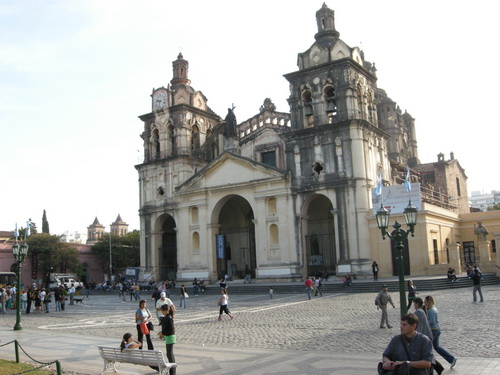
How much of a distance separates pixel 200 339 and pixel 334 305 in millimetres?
10817

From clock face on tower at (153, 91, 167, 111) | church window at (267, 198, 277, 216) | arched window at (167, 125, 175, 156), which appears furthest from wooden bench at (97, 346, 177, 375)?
clock face on tower at (153, 91, 167, 111)

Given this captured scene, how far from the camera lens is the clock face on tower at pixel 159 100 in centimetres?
5139

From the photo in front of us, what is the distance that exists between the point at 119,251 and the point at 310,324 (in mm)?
54248

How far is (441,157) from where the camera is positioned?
63.4m

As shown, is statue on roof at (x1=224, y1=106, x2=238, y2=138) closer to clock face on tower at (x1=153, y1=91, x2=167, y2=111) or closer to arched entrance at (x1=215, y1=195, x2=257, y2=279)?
arched entrance at (x1=215, y1=195, x2=257, y2=279)

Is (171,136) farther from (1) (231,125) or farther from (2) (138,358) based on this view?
(2) (138,358)

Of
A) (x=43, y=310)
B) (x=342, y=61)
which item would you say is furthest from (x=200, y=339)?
(x=342, y=61)

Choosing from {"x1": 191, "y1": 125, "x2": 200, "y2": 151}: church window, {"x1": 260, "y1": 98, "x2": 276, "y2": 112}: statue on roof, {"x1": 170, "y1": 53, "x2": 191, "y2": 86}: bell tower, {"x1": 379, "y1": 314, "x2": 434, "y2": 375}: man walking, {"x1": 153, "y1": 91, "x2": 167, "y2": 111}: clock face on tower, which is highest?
{"x1": 170, "y1": 53, "x2": 191, "y2": 86}: bell tower

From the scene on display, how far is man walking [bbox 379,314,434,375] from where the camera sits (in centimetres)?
623

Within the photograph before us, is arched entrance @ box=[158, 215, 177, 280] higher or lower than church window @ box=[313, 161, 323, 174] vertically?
lower

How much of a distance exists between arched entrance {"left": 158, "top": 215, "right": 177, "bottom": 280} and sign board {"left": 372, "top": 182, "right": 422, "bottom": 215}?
63.6 ft

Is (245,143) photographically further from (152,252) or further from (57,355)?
(57,355)

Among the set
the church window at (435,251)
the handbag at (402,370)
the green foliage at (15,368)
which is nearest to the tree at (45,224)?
the church window at (435,251)

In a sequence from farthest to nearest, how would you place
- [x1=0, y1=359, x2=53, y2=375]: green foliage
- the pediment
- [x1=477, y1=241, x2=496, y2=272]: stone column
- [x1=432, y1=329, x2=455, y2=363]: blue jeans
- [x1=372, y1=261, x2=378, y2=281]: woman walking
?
the pediment < [x1=477, y1=241, x2=496, y2=272]: stone column < [x1=372, y1=261, x2=378, y2=281]: woman walking < [x1=0, y1=359, x2=53, y2=375]: green foliage < [x1=432, y1=329, x2=455, y2=363]: blue jeans
